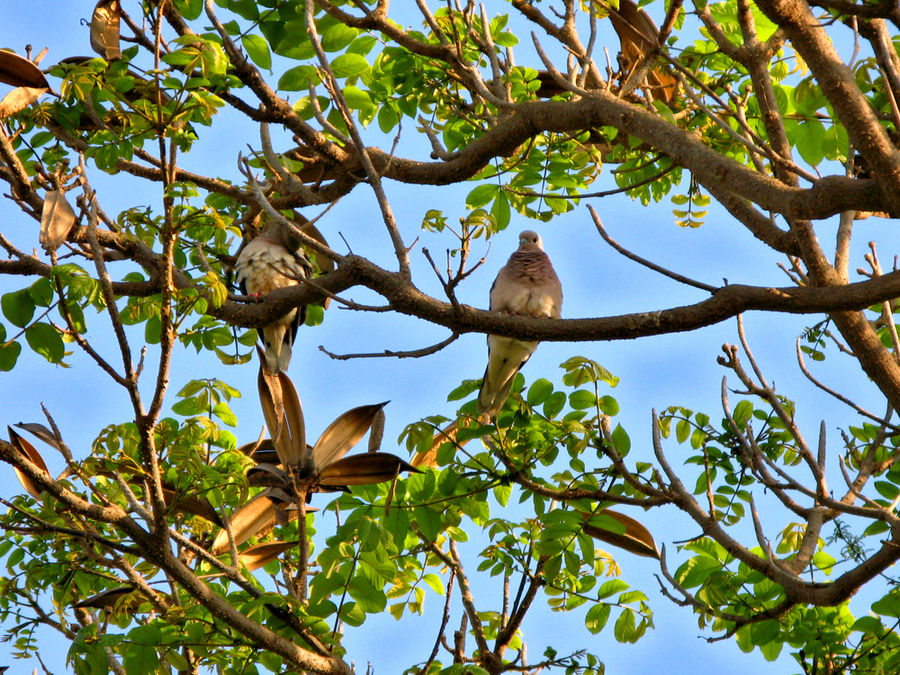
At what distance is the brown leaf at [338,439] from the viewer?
11.1ft

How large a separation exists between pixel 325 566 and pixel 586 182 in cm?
220

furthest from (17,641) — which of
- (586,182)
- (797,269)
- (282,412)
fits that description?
(797,269)

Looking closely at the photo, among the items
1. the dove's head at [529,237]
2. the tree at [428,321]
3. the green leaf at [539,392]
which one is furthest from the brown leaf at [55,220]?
the dove's head at [529,237]

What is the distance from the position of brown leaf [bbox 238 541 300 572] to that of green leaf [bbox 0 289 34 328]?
1.31 metres

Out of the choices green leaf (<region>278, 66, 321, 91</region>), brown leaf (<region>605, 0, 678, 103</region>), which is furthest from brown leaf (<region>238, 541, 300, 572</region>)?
brown leaf (<region>605, 0, 678, 103</region>)

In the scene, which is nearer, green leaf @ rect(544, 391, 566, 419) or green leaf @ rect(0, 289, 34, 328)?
green leaf @ rect(0, 289, 34, 328)

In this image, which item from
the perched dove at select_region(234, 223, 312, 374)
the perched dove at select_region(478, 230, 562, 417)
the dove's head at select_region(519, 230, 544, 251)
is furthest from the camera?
the dove's head at select_region(519, 230, 544, 251)

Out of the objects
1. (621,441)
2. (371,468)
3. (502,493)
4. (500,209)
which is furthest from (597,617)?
(500,209)

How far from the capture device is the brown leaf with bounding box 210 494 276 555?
11.2ft

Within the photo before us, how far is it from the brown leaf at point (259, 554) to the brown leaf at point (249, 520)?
0.08 metres

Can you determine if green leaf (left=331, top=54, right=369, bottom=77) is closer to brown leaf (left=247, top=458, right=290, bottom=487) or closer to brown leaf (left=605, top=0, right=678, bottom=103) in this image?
brown leaf (left=605, top=0, right=678, bottom=103)

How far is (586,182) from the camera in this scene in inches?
165

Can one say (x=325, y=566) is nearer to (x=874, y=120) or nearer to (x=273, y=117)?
(x=273, y=117)

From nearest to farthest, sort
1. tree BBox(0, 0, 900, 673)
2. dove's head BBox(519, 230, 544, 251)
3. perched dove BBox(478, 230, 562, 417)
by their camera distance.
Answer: tree BBox(0, 0, 900, 673), perched dove BBox(478, 230, 562, 417), dove's head BBox(519, 230, 544, 251)
